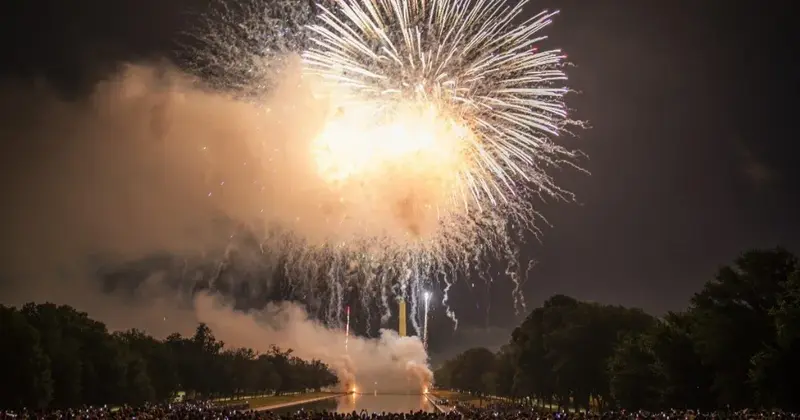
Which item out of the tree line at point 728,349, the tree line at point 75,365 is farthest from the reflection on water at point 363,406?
the tree line at point 728,349

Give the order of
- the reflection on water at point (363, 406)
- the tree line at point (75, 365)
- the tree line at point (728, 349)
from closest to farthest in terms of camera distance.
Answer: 1. the tree line at point (728, 349)
2. the tree line at point (75, 365)
3. the reflection on water at point (363, 406)

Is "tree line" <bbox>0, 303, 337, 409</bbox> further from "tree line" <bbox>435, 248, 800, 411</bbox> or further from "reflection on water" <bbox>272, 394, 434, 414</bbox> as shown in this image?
"tree line" <bbox>435, 248, 800, 411</bbox>

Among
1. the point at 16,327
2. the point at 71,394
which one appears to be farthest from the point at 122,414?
the point at 71,394

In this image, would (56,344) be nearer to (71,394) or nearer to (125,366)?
(71,394)

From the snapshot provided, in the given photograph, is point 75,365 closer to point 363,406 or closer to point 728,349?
point 363,406

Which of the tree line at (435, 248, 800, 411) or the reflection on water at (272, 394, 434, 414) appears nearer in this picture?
the tree line at (435, 248, 800, 411)

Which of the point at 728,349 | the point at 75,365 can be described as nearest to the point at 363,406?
the point at 75,365

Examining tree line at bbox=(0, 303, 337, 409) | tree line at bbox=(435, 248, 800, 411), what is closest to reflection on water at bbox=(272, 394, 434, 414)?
tree line at bbox=(0, 303, 337, 409)

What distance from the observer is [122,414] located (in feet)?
148

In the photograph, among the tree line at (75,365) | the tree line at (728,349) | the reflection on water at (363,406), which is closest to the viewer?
the tree line at (728,349)

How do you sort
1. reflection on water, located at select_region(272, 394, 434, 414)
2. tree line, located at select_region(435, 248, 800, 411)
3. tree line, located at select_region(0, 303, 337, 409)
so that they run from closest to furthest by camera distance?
tree line, located at select_region(435, 248, 800, 411) → tree line, located at select_region(0, 303, 337, 409) → reflection on water, located at select_region(272, 394, 434, 414)

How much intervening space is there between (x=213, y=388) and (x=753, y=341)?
368 feet

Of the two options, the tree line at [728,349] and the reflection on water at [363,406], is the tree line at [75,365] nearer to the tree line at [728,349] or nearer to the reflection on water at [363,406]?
the reflection on water at [363,406]

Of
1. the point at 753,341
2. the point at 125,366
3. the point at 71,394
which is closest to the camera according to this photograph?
the point at 753,341
